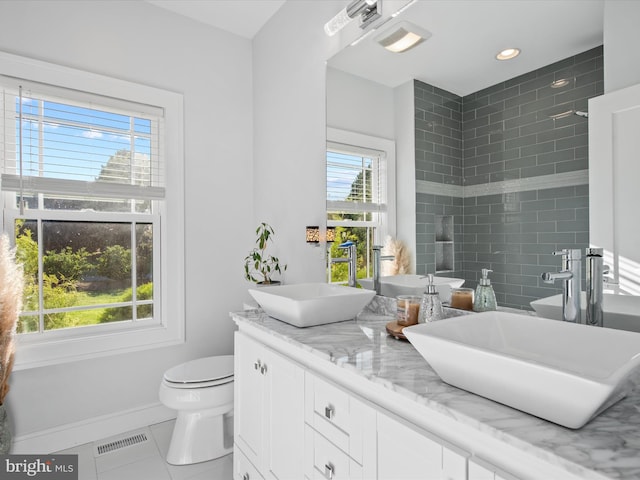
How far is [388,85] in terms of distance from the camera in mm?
1700

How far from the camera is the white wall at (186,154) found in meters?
2.15

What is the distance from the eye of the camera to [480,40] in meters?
1.38

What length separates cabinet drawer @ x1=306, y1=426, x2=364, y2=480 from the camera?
1034mm

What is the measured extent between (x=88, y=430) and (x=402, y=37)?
9.36 feet

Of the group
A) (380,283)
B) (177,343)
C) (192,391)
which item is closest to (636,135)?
(380,283)

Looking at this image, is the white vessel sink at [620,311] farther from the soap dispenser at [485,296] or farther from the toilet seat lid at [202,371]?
the toilet seat lid at [202,371]

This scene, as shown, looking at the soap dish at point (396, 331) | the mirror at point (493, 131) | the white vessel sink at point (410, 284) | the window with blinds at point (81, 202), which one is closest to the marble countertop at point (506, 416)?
the soap dish at point (396, 331)

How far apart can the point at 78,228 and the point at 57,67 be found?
98 centimetres

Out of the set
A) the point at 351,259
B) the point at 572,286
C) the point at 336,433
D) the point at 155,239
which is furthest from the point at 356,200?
the point at 155,239

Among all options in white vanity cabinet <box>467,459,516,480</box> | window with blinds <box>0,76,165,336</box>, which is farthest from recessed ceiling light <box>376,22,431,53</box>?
window with blinds <box>0,76,165,336</box>

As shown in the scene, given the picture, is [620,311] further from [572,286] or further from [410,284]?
[410,284]

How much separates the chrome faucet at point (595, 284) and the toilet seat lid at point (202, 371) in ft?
5.74

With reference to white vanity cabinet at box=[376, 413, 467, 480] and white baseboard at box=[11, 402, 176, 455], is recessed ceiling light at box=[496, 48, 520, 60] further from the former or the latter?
white baseboard at box=[11, 402, 176, 455]

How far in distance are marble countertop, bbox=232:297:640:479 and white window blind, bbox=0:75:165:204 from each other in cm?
186
